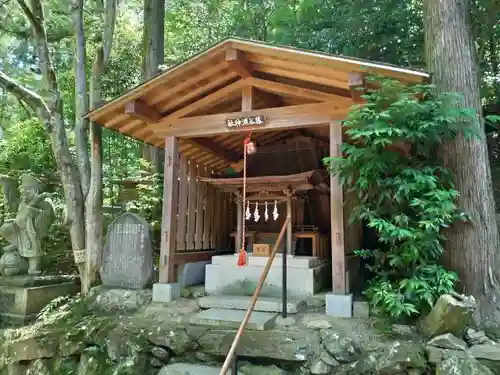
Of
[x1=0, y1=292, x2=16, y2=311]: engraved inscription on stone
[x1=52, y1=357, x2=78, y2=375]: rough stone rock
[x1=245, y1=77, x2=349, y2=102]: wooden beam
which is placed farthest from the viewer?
[x1=0, y1=292, x2=16, y2=311]: engraved inscription on stone

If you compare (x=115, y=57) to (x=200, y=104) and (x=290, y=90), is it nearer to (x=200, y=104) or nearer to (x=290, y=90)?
(x=200, y=104)

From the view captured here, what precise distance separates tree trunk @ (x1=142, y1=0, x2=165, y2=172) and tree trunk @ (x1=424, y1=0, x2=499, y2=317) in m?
6.45

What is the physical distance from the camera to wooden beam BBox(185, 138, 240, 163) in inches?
278

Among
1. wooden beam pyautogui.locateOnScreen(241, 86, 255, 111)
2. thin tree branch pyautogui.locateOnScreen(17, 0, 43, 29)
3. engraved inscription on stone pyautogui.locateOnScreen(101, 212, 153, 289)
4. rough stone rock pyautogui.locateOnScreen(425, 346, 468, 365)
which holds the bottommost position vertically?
rough stone rock pyautogui.locateOnScreen(425, 346, 468, 365)

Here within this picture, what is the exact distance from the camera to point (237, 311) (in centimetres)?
548

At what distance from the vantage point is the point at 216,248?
7.88 m

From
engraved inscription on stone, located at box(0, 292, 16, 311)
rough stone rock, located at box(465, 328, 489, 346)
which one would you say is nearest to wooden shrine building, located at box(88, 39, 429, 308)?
rough stone rock, located at box(465, 328, 489, 346)

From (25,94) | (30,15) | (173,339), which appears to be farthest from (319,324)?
(30,15)

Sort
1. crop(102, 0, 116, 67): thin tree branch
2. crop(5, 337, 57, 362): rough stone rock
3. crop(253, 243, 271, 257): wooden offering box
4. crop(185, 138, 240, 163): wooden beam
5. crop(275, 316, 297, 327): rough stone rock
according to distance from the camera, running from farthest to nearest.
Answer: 1. crop(102, 0, 116, 67): thin tree branch
2. crop(185, 138, 240, 163): wooden beam
3. crop(253, 243, 271, 257): wooden offering box
4. crop(5, 337, 57, 362): rough stone rock
5. crop(275, 316, 297, 327): rough stone rock

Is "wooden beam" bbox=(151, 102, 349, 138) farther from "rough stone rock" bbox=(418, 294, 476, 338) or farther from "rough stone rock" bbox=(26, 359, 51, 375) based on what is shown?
"rough stone rock" bbox=(26, 359, 51, 375)

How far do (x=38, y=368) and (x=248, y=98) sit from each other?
197 inches

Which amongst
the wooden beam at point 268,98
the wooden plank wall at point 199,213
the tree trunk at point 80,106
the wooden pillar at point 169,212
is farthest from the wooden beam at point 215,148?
the tree trunk at point 80,106

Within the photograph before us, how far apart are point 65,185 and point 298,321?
486 centimetres

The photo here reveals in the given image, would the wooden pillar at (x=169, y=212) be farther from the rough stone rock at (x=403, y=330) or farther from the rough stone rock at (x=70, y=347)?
the rough stone rock at (x=403, y=330)
